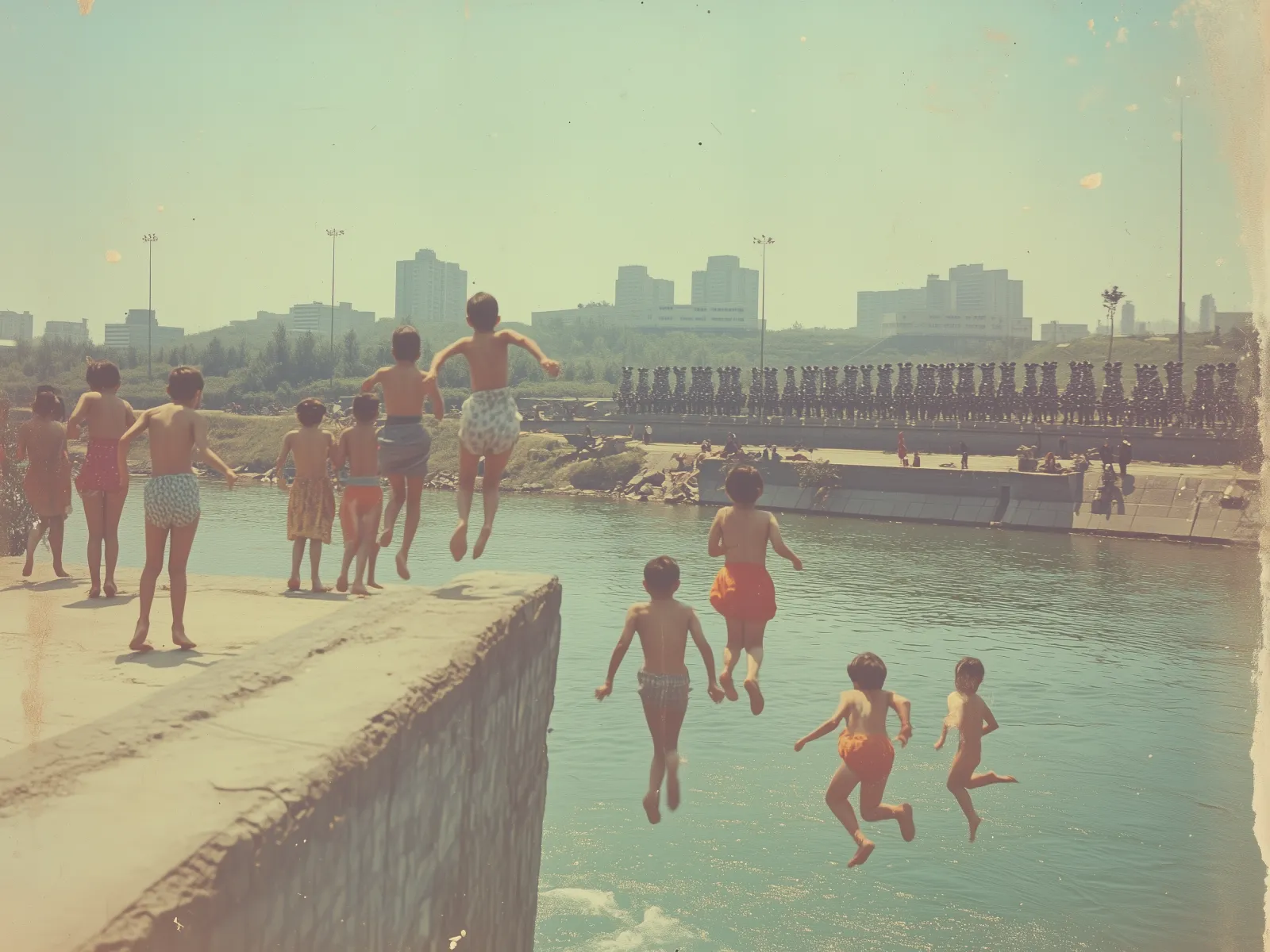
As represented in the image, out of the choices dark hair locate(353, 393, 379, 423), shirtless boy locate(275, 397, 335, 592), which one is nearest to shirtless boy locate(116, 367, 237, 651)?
dark hair locate(353, 393, 379, 423)

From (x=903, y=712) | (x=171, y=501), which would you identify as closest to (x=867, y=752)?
(x=903, y=712)

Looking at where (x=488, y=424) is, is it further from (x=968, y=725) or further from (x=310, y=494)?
(x=968, y=725)

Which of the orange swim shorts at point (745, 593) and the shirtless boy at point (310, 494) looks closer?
the orange swim shorts at point (745, 593)

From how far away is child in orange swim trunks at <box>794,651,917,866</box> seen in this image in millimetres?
6871

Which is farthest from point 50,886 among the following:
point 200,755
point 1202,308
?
point 1202,308

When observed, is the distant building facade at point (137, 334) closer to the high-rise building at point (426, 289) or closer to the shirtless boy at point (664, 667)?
the high-rise building at point (426, 289)

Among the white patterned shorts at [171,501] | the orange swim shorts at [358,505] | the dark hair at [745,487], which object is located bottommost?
the orange swim shorts at [358,505]

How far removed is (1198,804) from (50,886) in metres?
18.1

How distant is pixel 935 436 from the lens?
2232 inches

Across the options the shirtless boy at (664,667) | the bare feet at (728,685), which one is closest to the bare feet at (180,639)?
the shirtless boy at (664,667)

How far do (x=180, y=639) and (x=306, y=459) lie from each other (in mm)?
2988

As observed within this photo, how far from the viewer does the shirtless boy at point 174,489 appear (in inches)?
313

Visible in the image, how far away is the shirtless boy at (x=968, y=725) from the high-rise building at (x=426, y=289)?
7043 inches

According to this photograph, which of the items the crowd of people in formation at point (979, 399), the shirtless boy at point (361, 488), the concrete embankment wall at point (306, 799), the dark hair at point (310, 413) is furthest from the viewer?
the crowd of people in formation at point (979, 399)
